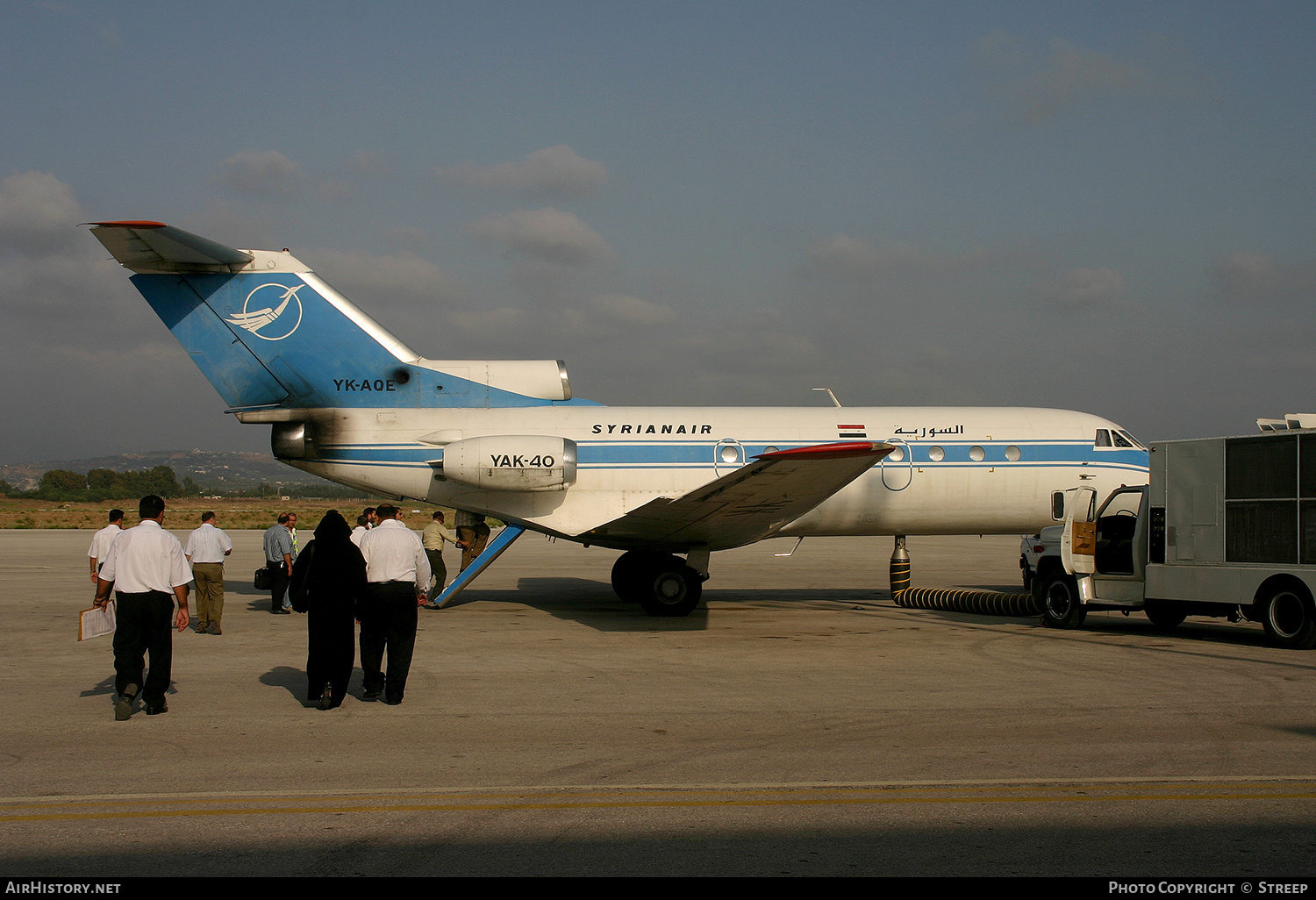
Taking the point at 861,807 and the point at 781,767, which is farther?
the point at 781,767

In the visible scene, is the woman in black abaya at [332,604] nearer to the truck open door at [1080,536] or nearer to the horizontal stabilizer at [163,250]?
the horizontal stabilizer at [163,250]

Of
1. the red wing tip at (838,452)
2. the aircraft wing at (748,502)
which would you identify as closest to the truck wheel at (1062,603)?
the aircraft wing at (748,502)

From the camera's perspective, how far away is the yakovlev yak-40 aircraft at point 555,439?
574 inches

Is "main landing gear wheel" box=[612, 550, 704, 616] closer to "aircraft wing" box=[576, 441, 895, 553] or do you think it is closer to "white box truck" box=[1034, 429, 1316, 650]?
"aircraft wing" box=[576, 441, 895, 553]

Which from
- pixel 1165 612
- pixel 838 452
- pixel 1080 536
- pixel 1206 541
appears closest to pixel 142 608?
pixel 838 452

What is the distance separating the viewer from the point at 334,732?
7172mm

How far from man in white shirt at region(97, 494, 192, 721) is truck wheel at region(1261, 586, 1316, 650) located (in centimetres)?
1201

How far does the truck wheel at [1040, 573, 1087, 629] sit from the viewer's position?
13.1m

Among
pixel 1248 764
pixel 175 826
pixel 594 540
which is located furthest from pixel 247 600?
pixel 1248 764

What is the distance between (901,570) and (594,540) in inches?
221

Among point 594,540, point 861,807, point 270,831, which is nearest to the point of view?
point 270,831

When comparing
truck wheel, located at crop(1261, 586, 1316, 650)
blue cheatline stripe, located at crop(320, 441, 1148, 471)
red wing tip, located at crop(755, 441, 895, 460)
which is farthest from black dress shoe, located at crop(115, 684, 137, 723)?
truck wheel, located at crop(1261, 586, 1316, 650)
